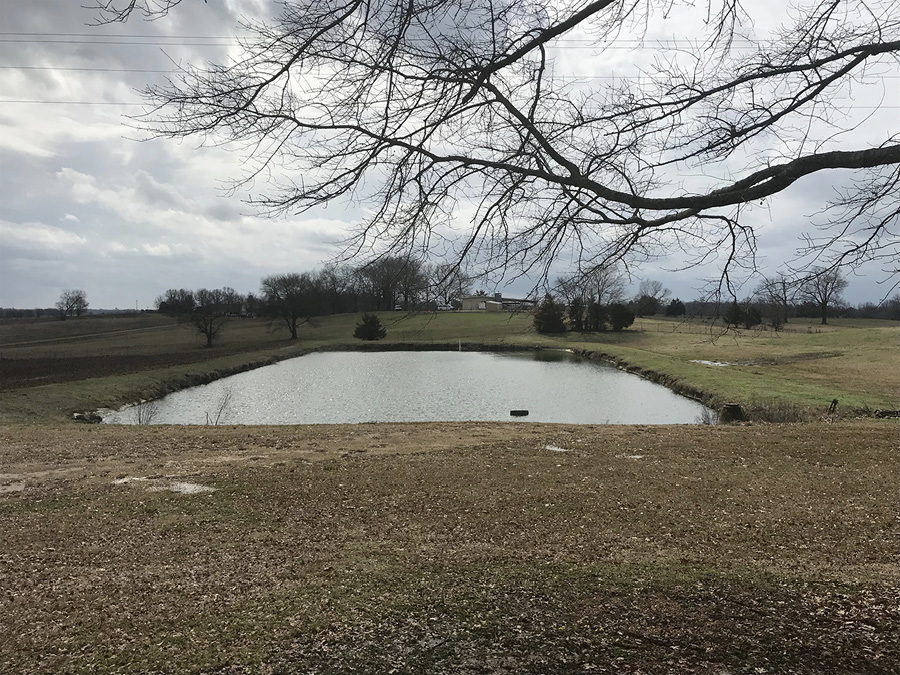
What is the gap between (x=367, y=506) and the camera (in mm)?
7781

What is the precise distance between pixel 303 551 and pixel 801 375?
3269 centimetres

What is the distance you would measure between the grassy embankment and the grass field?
230cm

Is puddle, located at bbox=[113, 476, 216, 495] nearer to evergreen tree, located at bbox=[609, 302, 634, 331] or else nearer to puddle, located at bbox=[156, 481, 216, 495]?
puddle, located at bbox=[156, 481, 216, 495]

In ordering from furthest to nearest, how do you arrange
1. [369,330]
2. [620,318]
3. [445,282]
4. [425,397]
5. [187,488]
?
1. [620,318]
2. [369,330]
3. [425,397]
4. [187,488]
5. [445,282]

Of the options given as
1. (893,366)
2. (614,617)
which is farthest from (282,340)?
(614,617)

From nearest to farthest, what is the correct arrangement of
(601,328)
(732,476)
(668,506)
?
(668,506) < (732,476) < (601,328)

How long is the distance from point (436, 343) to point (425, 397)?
33.2m

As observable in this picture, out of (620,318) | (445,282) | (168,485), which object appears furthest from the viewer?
(620,318)

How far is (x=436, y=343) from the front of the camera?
2333 inches

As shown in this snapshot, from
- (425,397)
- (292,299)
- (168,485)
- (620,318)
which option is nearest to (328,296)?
(292,299)

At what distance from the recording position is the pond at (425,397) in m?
22.0

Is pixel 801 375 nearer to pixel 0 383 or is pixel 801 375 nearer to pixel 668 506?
pixel 668 506

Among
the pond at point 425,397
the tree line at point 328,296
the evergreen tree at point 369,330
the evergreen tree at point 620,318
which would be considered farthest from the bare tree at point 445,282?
the evergreen tree at point 620,318

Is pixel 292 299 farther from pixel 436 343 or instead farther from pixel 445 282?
pixel 445 282
